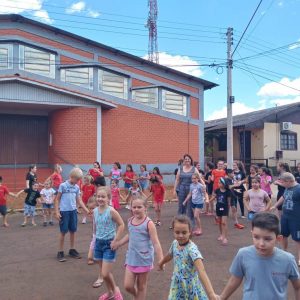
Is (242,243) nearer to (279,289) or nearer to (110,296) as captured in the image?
(110,296)

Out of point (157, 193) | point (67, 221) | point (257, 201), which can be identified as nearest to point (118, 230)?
point (67, 221)

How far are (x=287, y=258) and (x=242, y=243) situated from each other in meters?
5.65

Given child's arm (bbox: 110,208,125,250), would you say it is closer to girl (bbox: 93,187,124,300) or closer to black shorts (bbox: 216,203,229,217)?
girl (bbox: 93,187,124,300)

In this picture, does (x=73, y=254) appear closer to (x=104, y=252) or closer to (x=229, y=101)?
(x=104, y=252)

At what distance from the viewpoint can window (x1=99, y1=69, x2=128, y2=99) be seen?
19297mm

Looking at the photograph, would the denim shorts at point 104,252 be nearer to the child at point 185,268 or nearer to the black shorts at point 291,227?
the child at point 185,268

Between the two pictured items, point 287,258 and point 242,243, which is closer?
point 287,258

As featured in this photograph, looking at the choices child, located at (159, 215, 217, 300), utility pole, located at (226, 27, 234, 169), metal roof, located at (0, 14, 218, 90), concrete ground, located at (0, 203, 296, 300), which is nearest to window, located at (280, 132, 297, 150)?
metal roof, located at (0, 14, 218, 90)

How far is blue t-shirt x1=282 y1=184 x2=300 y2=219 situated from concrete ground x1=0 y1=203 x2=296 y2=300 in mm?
1371

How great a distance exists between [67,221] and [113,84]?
13633 mm

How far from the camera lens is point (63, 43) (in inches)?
732

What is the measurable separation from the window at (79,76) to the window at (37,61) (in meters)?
0.59

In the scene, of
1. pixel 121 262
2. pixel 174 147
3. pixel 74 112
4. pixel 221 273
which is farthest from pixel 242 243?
pixel 174 147

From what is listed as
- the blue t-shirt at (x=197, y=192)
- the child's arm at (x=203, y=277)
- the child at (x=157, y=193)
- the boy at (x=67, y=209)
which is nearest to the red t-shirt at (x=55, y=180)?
the child at (x=157, y=193)
